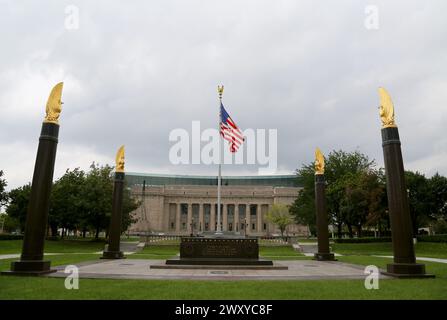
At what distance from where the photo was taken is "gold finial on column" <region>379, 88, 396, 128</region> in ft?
53.8

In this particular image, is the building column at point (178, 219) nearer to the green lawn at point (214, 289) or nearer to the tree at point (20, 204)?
the tree at point (20, 204)

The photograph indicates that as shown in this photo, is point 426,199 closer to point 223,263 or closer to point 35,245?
point 223,263

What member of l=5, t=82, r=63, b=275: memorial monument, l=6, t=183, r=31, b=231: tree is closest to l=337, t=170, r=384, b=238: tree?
l=5, t=82, r=63, b=275: memorial monument

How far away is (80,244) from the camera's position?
4838 centimetres

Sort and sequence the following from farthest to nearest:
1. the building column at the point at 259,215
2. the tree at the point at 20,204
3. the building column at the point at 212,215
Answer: the building column at the point at 259,215
the building column at the point at 212,215
the tree at the point at 20,204

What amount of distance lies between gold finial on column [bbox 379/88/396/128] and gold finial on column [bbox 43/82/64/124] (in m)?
15.6

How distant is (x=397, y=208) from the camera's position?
15.5 metres

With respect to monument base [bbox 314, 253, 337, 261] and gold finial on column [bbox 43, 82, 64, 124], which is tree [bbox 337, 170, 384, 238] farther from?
gold finial on column [bbox 43, 82, 64, 124]

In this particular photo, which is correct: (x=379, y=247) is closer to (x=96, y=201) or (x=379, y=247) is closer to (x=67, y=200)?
(x=96, y=201)

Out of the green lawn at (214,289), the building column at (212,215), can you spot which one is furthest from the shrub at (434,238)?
the building column at (212,215)

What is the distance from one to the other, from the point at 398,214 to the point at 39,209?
16.0 metres

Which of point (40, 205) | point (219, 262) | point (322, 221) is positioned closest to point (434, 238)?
point (322, 221)

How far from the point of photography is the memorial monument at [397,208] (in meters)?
14.8

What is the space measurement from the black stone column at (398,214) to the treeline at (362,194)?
1322 inches
